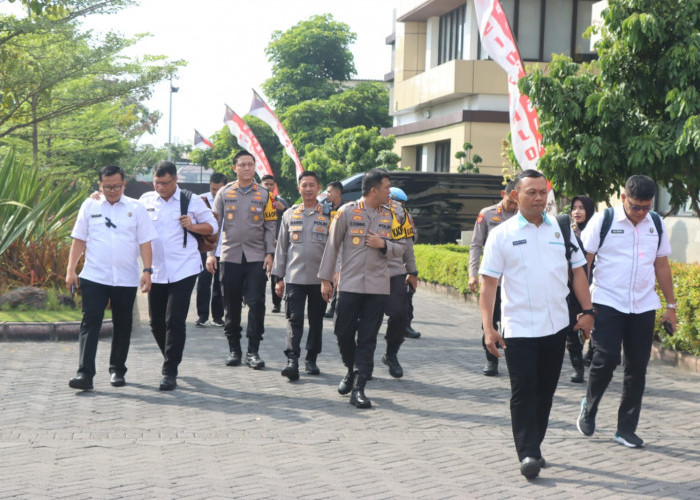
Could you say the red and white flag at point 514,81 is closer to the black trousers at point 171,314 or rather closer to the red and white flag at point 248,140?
the black trousers at point 171,314

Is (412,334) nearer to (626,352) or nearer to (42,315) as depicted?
(42,315)

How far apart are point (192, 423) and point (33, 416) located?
3.80ft

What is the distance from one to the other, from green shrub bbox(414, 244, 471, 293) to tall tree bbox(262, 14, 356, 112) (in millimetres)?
42641

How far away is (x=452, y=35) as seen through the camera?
108ft

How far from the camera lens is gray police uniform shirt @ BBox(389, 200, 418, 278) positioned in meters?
8.31

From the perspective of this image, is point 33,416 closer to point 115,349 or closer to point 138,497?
point 115,349

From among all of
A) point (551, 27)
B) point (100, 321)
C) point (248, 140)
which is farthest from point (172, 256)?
point (551, 27)

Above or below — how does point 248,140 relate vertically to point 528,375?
above

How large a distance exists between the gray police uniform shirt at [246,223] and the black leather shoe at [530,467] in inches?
173

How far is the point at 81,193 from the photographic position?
14023mm

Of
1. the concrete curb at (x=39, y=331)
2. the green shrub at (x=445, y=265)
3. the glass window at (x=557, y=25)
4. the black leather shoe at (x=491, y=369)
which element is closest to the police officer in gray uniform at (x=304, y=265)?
the black leather shoe at (x=491, y=369)

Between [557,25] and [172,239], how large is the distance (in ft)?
78.5

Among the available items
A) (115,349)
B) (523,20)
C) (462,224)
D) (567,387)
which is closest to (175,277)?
(115,349)

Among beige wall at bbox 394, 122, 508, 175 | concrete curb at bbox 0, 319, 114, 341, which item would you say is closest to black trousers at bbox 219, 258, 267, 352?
concrete curb at bbox 0, 319, 114, 341
